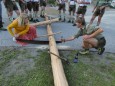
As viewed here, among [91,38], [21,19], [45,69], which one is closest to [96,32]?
[91,38]

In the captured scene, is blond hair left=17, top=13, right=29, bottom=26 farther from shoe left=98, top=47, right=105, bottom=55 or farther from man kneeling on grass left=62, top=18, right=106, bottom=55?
shoe left=98, top=47, right=105, bottom=55

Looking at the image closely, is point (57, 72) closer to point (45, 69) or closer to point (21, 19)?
point (45, 69)

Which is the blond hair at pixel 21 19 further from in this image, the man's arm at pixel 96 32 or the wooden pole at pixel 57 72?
the man's arm at pixel 96 32

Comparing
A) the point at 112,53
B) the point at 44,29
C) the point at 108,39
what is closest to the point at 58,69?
Answer: the point at 112,53

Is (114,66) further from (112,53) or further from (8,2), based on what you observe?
(8,2)

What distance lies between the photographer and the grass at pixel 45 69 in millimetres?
4680

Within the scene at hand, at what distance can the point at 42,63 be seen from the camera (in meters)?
5.50

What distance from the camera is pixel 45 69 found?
17.1 ft

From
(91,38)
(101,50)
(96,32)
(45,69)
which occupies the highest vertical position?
(96,32)

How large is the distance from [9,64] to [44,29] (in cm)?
416

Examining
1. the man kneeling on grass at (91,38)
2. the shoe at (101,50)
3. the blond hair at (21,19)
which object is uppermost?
the blond hair at (21,19)

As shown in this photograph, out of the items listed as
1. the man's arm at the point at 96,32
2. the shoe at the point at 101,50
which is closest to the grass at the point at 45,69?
the shoe at the point at 101,50

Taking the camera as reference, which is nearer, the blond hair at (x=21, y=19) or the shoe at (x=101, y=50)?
the shoe at (x=101, y=50)

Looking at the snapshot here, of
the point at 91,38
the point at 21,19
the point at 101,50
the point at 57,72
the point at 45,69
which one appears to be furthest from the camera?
the point at 21,19
